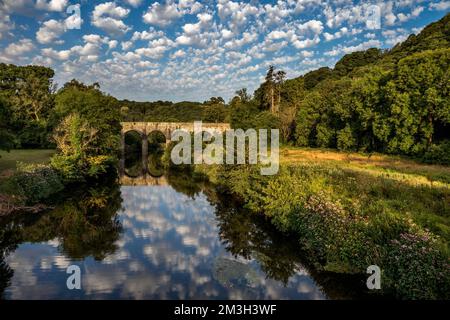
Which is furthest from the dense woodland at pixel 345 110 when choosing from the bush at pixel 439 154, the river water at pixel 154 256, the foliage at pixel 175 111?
the foliage at pixel 175 111

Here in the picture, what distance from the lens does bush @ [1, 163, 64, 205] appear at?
21.2 m

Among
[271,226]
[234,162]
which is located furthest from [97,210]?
[271,226]

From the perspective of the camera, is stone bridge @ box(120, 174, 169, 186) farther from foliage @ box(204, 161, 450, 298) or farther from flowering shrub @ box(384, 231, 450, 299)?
flowering shrub @ box(384, 231, 450, 299)

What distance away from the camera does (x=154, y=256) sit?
14844 millimetres

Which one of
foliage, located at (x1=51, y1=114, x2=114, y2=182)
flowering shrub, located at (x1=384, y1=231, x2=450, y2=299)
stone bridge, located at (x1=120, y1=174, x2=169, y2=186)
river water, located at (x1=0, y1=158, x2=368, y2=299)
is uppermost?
foliage, located at (x1=51, y1=114, x2=114, y2=182)

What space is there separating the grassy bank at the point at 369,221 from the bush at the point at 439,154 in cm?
679

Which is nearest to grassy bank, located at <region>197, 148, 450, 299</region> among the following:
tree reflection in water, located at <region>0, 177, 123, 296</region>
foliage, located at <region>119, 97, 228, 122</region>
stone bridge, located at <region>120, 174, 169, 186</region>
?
tree reflection in water, located at <region>0, 177, 123, 296</region>

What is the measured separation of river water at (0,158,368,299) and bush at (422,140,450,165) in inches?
648

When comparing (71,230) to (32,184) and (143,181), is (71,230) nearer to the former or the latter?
(32,184)

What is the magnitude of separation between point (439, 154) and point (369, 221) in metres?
18.5

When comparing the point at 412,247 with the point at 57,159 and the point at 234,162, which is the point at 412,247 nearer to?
the point at 234,162

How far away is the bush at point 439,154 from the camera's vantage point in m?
25.8
